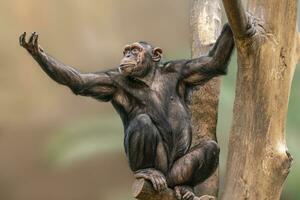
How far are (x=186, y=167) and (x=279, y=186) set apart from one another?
1.18 feet

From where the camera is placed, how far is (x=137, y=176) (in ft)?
8.00

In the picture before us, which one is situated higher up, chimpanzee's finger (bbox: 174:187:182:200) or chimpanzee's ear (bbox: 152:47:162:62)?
chimpanzee's ear (bbox: 152:47:162:62)

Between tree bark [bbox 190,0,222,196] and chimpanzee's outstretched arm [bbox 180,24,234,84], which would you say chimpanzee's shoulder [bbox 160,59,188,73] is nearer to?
chimpanzee's outstretched arm [bbox 180,24,234,84]

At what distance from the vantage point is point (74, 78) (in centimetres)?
257

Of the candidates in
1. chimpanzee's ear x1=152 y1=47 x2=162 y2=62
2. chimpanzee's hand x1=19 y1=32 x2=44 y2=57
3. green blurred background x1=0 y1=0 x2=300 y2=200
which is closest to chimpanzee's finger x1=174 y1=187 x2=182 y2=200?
chimpanzee's ear x1=152 y1=47 x2=162 y2=62

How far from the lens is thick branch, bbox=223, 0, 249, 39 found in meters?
2.25

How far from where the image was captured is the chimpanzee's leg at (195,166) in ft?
8.39

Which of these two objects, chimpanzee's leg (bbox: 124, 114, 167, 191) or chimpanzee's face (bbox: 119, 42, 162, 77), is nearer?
chimpanzee's leg (bbox: 124, 114, 167, 191)

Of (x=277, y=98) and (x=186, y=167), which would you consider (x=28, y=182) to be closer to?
(x=186, y=167)

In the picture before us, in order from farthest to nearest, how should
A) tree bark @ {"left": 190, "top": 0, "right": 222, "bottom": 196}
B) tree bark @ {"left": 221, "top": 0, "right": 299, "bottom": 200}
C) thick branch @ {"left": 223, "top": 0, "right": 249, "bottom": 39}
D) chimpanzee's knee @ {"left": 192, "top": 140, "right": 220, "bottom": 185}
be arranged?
1. tree bark @ {"left": 190, "top": 0, "right": 222, "bottom": 196}
2. chimpanzee's knee @ {"left": 192, "top": 140, "right": 220, "bottom": 185}
3. tree bark @ {"left": 221, "top": 0, "right": 299, "bottom": 200}
4. thick branch @ {"left": 223, "top": 0, "right": 249, "bottom": 39}

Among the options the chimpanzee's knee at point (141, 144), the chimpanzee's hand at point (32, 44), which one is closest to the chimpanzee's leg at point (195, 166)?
the chimpanzee's knee at point (141, 144)

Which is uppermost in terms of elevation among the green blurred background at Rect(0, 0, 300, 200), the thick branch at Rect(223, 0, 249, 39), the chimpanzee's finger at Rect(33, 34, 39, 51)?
the thick branch at Rect(223, 0, 249, 39)

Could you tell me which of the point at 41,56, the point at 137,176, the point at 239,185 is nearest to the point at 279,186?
the point at 239,185

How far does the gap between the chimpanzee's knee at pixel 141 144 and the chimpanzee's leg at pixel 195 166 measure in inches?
4.0
